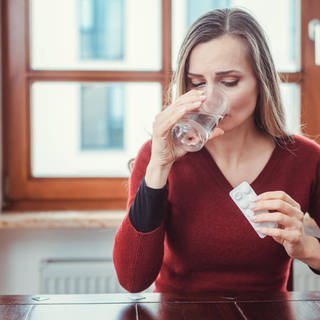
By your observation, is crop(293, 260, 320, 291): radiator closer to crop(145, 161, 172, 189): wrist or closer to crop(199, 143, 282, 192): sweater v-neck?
crop(199, 143, 282, 192): sweater v-neck

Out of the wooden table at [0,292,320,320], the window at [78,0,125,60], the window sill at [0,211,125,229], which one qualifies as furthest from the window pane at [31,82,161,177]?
the wooden table at [0,292,320,320]

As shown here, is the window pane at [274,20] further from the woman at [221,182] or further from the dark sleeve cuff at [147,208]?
the dark sleeve cuff at [147,208]

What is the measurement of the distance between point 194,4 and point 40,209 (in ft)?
3.17

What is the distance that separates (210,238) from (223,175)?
0.16 metres

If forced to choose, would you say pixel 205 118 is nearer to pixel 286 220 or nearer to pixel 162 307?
pixel 286 220

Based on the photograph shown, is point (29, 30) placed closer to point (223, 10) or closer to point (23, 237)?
point (23, 237)

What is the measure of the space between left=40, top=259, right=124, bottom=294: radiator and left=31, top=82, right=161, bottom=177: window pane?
35cm

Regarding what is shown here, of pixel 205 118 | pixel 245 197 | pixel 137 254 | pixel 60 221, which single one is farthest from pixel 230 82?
pixel 60 221

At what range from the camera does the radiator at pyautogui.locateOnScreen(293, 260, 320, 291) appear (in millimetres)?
2432

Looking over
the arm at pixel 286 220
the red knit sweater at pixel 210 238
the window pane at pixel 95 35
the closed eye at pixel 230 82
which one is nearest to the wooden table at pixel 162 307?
the arm at pixel 286 220

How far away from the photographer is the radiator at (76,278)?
93.2 inches

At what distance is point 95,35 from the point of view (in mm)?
2527

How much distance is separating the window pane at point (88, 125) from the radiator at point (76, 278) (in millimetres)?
352

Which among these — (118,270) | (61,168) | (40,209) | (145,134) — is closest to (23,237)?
(40,209)
